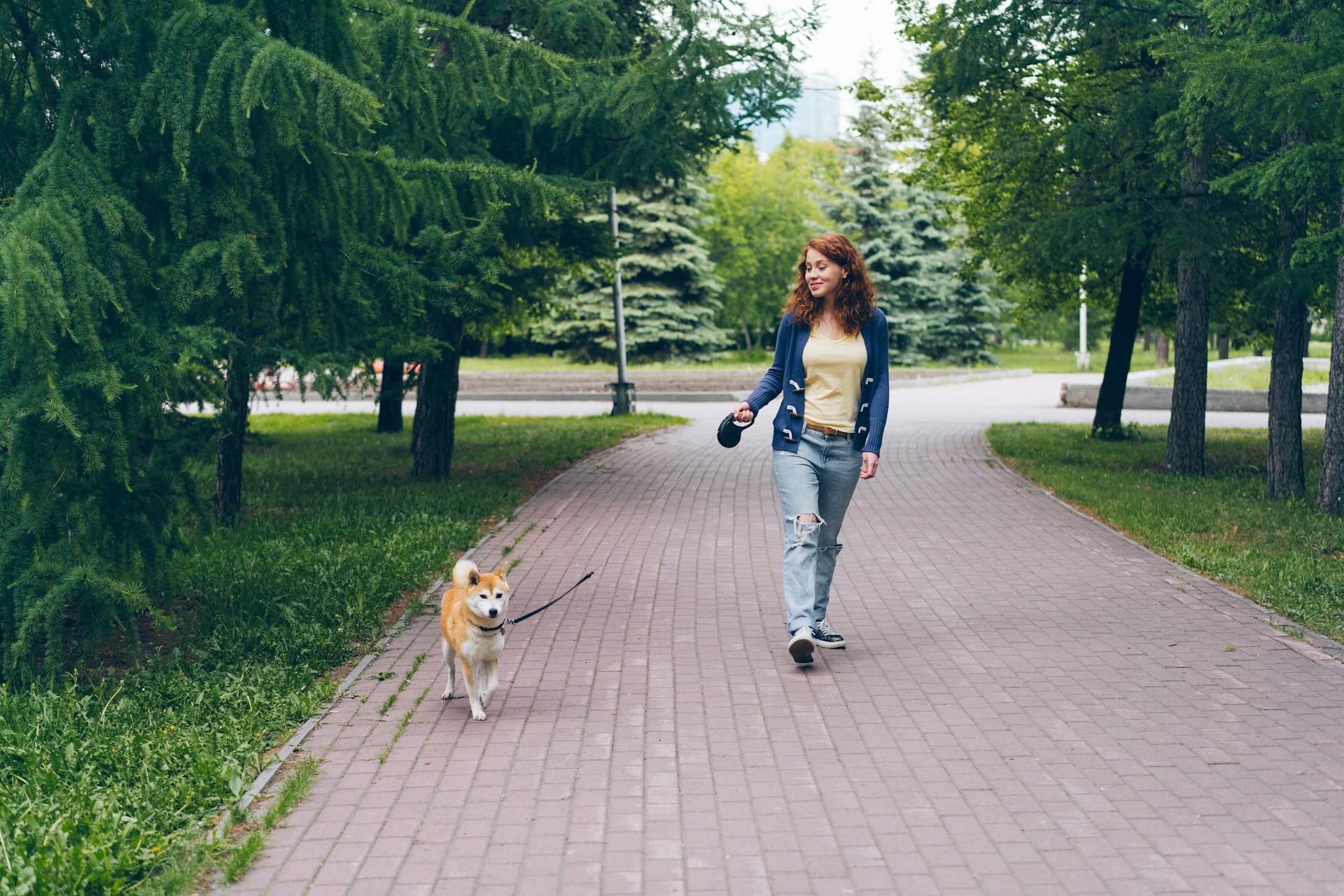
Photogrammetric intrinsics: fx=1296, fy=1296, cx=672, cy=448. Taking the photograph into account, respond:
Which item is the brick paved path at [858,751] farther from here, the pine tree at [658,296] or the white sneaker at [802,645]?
the pine tree at [658,296]

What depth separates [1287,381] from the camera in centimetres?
1277

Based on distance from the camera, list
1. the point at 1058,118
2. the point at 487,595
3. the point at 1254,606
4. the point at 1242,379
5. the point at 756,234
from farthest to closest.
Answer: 1. the point at 756,234
2. the point at 1242,379
3. the point at 1058,118
4. the point at 1254,606
5. the point at 487,595

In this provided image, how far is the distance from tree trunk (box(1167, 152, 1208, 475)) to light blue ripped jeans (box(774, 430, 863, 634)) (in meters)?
9.01

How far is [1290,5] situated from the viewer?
997 centimetres

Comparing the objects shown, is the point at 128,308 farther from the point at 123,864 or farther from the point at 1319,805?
the point at 1319,805

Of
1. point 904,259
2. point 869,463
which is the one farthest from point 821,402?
point 904,259

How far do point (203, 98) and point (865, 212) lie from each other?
4170cm

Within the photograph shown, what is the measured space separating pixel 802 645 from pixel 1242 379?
2740cm

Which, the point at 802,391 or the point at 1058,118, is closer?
the point at 802,391

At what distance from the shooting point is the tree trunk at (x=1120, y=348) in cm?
1866

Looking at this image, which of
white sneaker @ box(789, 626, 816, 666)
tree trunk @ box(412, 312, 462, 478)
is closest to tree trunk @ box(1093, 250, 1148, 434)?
tree trunk @ box(412, 312, 462, 478)

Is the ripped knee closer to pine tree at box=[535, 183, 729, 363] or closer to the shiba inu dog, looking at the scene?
the shiba inu dog

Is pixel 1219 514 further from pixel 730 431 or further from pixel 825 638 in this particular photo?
pixel 730 431

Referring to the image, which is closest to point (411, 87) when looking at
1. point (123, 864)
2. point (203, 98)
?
point (203, 98)
